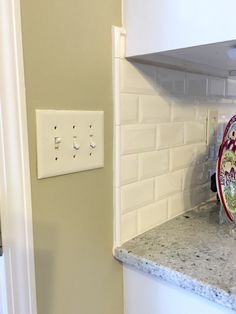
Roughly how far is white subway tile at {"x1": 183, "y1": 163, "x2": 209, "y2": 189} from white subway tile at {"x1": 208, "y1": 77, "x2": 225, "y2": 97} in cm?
25

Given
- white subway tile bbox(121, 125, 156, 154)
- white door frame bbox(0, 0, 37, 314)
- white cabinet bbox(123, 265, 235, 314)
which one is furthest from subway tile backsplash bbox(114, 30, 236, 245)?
white door frame bbox(0, 0, 37, 314)

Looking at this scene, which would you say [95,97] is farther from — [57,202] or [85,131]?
[57,202]

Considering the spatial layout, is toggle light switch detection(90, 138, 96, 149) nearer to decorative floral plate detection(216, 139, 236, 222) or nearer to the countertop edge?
the countertop edge

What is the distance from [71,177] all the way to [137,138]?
210 mm

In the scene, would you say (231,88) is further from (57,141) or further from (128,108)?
(57,141)

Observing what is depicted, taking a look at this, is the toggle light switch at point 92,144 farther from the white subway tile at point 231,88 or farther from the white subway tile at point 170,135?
the white subway tile at point 231,88

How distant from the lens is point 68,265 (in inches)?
24.5

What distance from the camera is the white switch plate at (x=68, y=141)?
54 centimetres

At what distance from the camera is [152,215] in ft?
2.70

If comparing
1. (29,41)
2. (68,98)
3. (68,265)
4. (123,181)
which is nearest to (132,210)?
(123,181)

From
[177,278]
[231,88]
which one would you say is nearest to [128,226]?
[177,278]

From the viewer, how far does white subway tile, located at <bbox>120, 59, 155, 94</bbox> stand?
27.0 inches

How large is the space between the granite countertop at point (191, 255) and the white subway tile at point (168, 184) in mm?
87

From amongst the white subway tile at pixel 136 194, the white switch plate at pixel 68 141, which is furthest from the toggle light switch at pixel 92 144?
the white subway tile at pixel 136 194
